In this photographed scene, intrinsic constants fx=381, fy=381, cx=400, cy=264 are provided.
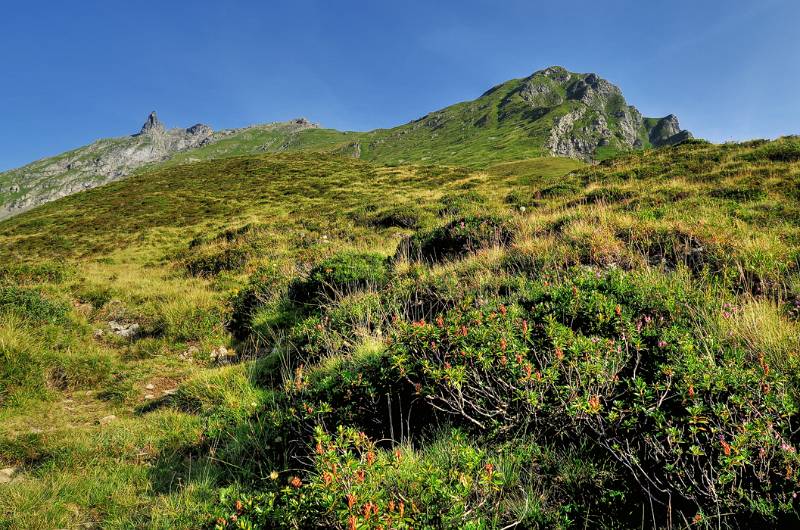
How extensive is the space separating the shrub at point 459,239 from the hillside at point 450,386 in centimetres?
9

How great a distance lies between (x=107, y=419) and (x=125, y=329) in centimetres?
448

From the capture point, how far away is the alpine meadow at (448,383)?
2377mm

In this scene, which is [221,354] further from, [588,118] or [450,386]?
[588,118]

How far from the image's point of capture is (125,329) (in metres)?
8.98

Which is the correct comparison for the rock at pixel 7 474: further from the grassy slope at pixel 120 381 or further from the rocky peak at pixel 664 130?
the rocky peak at pixel 664 130

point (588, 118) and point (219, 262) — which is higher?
point (588, 118)

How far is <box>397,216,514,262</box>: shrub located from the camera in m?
9.59

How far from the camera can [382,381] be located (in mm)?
3910

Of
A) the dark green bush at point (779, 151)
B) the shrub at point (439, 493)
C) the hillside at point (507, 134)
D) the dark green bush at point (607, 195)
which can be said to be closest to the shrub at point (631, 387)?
the shrub at point (439, 493)

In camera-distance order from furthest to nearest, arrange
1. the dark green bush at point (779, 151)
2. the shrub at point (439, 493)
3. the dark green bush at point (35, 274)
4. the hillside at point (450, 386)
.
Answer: the dark green bush at point (779, 151) → the dark green bush at point (35, 274) → the hillside at point (450, 386) → the shrub at point (439, 493)

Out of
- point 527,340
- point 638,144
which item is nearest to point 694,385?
point 527,340

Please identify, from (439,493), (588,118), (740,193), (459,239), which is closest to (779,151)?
(740,193)

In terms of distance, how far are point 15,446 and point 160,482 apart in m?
2.14

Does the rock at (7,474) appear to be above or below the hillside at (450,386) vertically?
below
